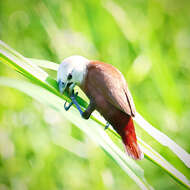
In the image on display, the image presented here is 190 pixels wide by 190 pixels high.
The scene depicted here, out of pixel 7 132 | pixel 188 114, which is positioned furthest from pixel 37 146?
pixel 188 114

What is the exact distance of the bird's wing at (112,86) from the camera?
0.54 metres

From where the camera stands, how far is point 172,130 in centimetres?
90

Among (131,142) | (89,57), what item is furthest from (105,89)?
(89,57)

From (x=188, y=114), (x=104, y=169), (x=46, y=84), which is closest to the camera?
(x=46, y=84)

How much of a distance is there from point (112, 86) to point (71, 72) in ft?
0.28

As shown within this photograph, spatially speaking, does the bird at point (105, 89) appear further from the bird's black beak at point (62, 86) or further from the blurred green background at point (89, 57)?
the blurred green background at point (89, 57)

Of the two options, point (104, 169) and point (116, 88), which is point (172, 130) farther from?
point (116, 88)

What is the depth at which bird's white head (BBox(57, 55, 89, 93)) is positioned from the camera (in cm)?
56

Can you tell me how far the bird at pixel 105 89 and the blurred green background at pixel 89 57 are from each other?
0.76 feet

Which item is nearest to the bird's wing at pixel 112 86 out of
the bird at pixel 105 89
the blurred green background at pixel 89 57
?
the bird at pixel 105 89

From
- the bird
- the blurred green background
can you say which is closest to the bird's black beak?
the bird

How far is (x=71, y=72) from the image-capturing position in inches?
22.5

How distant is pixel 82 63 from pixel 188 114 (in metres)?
0.54

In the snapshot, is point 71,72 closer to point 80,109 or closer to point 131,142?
point 80,109
